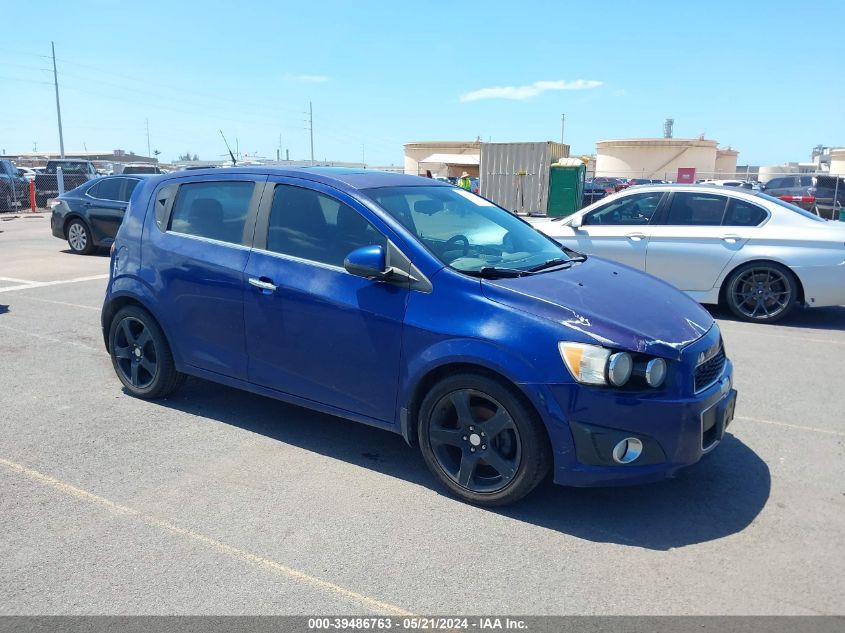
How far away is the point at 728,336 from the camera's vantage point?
25.1 ft

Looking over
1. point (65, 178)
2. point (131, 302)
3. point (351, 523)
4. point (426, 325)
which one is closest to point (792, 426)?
point (426, 325)

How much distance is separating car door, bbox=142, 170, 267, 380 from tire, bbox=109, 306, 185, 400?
0.22 m

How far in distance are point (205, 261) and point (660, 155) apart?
67691 millimetres

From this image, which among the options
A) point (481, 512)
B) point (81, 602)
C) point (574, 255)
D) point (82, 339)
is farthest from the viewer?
point (82, 339)

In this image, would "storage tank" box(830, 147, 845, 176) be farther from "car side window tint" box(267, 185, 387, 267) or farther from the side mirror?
the side mirror

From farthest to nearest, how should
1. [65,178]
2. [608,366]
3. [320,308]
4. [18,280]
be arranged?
[65,178]
[18,280]
[320,308]
[608,366]

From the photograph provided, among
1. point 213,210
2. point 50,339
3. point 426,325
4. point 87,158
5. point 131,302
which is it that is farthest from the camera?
point 87,158

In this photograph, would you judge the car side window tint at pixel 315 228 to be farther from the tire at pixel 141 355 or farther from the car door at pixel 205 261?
the tire at pixel 141 355

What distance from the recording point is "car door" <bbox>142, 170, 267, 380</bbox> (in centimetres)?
459

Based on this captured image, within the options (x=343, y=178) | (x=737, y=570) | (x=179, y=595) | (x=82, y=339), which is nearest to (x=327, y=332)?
(x=343, y=178)

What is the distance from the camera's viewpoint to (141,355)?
208 inches

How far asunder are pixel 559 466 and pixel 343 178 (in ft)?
7.36

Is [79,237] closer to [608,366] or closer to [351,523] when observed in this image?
[351,523]

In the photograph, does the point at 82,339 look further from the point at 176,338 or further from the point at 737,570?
the point at 737,570
